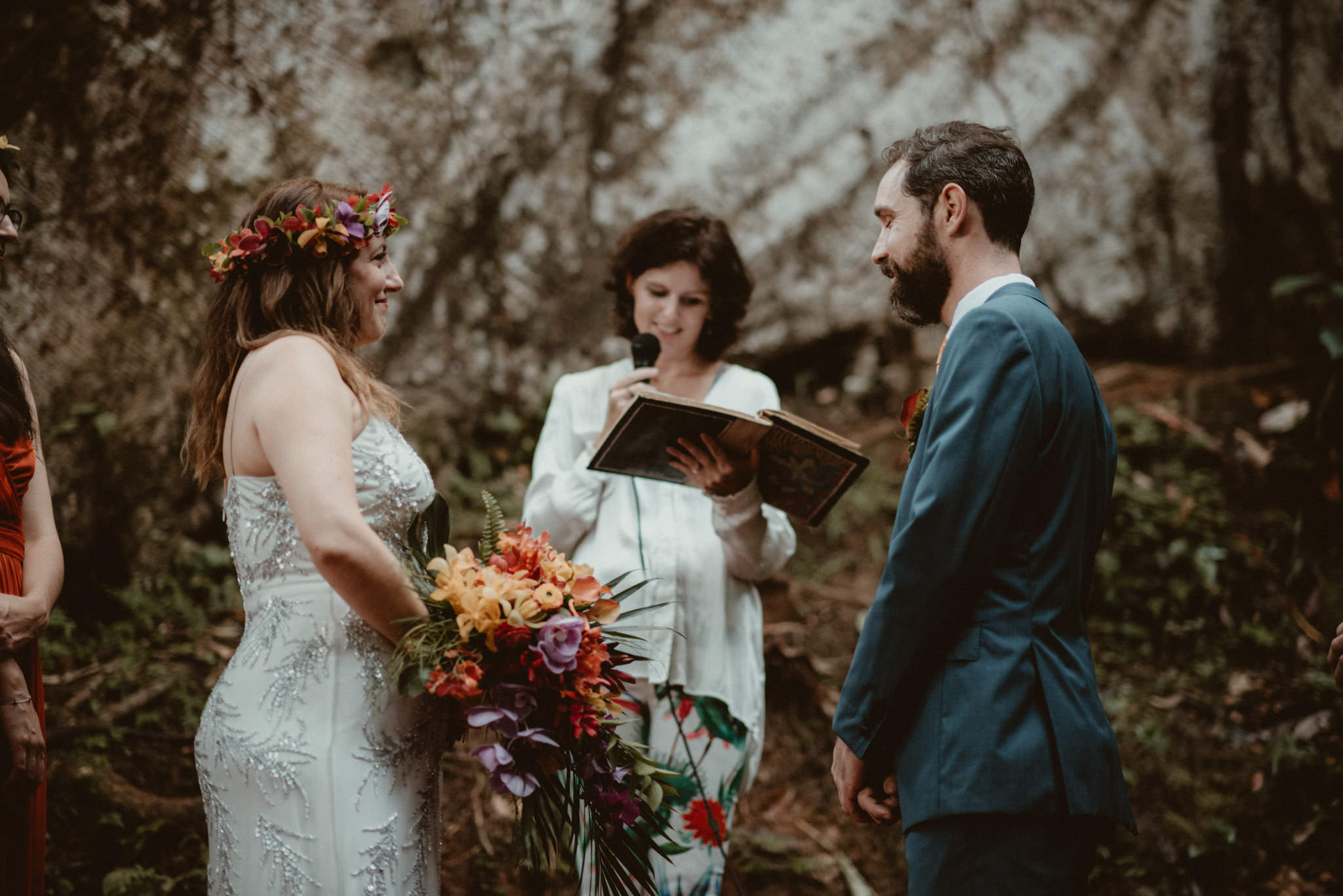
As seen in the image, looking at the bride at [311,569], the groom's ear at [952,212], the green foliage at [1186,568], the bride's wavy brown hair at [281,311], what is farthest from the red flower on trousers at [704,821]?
the green foliage at [1186,568]

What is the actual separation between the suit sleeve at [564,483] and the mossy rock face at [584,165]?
2513mm

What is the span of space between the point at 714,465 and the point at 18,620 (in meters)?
1.75

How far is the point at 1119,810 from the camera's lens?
5.76ft

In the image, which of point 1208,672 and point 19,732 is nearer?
point 19,732

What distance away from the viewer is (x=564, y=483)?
288 centimetres

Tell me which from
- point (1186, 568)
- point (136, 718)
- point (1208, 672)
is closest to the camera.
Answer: point (136, 718)

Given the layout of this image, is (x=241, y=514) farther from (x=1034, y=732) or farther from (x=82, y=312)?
(x=82, y=312)

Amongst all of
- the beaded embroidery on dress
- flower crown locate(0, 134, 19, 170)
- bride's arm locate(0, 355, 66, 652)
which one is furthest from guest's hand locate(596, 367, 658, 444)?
flower crown locate(0, 134, 19, 170)

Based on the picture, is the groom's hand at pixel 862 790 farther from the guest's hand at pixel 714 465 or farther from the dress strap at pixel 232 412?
the dress strap at pixel 232 412

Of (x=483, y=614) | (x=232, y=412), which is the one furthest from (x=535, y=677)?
(x=232, y=412)

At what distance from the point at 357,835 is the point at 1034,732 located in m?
1.30

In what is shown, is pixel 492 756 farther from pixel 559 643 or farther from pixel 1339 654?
pixel 1339 654

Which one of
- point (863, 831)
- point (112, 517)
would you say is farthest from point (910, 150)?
point (112, 517)

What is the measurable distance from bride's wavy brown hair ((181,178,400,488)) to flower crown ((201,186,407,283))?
0.07ft
